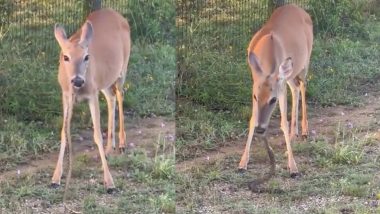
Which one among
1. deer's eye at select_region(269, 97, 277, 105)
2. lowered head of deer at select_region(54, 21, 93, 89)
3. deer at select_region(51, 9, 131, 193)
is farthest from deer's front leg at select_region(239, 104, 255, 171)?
lowered head of deer at select_region(54, 21, 93, 89)

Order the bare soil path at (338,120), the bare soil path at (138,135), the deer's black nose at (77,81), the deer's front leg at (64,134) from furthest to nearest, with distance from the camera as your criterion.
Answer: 1. the bare soil path at (338,120)
2. the bare soil path at (138,135)
3. the deer's front leg at (64,134)
4. the deer's black nose at (77,81)

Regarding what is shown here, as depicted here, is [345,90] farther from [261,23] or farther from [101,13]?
[101,13]

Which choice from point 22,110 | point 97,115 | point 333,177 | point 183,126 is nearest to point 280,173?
point 333,177

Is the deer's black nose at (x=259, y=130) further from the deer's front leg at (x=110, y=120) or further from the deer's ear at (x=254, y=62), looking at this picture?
the deer's front leg at (x=110, y=120)

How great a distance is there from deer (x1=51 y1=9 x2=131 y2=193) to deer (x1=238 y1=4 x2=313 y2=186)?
2.30 ft

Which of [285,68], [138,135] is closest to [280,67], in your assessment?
[285,68]

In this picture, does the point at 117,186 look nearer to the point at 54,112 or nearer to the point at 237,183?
the point at 54,112

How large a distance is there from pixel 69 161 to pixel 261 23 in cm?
128

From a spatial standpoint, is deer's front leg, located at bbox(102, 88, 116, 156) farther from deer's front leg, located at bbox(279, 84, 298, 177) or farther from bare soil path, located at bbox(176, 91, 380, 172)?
deer's front leg, located at bbox(279, 84, 298, 177)

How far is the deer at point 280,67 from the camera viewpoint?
13.4ft

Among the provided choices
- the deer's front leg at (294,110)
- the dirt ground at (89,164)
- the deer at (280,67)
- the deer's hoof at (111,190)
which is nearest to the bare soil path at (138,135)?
the dirt ground at (89,164)

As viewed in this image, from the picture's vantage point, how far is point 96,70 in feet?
13.3

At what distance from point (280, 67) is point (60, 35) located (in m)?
1.15

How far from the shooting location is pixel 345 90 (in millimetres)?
4504
